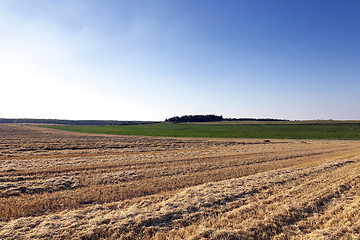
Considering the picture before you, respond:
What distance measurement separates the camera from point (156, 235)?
517cm

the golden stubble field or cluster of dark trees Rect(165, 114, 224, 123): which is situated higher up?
cluster of dark trees Rect(165, 114, 224, 123)

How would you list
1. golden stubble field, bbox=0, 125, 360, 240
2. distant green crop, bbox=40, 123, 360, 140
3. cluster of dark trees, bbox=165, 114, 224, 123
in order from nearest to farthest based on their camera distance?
golden stubble field, bbox=0, 125, 360, 240 → distant green crop, bbox=40, 123, 360, 140 → cluster of dark trees, bbox=165, 114, 224, 123

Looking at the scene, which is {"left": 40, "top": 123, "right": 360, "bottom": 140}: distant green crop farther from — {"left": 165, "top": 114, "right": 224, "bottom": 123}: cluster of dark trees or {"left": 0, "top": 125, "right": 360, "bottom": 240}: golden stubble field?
{"left": 165, "top": 114, "right": 224, "bottom": 123}: cluster of dark trees

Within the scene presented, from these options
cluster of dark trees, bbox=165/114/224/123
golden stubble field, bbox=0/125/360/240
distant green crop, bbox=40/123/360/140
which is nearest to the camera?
golden stubble field, bbox=0/125/360/240

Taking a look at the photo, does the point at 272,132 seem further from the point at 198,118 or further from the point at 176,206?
the point at 198,118

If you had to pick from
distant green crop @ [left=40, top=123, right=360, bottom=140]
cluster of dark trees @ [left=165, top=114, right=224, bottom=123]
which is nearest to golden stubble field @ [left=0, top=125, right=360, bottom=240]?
distant green crop @ [left=40, top=123, right=360, bottom=140]

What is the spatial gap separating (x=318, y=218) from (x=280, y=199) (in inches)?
56.6

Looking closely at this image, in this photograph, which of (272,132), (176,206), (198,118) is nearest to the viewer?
(176,206)

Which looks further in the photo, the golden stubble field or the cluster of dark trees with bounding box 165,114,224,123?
the cluster of dark trees with bounding box 165,114,224,123

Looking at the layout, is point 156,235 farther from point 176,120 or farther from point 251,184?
point 176,120

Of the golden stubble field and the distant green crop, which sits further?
the distant green crop

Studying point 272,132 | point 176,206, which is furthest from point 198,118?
point 176,206

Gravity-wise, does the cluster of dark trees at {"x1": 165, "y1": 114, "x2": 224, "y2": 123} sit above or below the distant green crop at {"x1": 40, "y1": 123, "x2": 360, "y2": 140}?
above

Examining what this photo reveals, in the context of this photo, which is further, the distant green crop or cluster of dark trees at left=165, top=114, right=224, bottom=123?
cluster of dark trees at left=165, top=114, right=224, bottom=123
